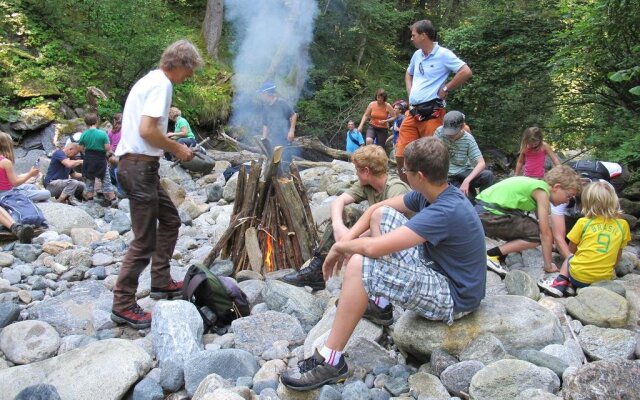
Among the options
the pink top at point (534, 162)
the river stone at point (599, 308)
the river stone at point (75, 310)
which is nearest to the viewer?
the river stone at point (599, 308)

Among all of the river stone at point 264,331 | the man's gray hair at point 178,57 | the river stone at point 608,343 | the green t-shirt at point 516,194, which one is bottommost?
the river stone at point 264,331

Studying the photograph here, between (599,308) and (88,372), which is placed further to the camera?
(599,308)

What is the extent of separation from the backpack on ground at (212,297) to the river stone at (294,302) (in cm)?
27

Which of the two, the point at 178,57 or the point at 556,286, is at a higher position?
the point at 178,57

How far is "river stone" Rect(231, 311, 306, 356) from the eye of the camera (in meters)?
3.87

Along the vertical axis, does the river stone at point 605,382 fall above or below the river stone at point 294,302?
above

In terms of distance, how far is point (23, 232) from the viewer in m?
6.78

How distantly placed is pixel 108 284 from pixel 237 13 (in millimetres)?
16652

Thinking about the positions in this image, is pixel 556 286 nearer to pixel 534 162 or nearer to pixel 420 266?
pixel 420 266

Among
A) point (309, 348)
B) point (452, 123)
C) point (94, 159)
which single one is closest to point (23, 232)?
point (94, 159)

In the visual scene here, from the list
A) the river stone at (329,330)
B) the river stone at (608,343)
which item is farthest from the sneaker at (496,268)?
the river stone at (329,330)

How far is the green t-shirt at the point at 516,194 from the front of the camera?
5.33 m

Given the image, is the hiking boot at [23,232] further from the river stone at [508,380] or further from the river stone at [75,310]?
the river stone at [508,380]

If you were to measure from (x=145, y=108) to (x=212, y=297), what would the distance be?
1.47 metres
